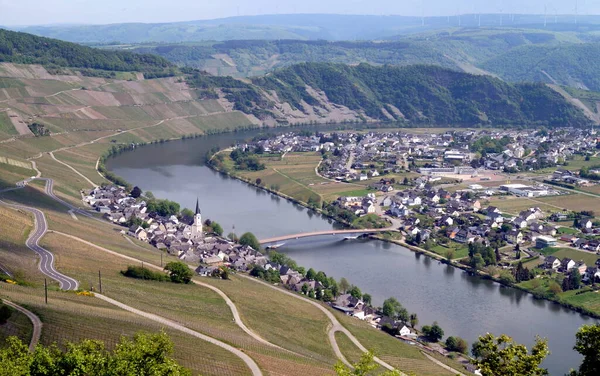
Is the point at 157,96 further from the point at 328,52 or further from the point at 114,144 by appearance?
the point at 328,52

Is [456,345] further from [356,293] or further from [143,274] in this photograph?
[143,274]

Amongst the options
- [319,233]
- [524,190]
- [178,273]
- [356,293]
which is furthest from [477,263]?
[524,190]

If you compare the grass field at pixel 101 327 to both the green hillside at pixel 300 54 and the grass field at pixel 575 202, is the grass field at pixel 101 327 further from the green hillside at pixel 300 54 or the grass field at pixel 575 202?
the green hillside at pixel 300 54

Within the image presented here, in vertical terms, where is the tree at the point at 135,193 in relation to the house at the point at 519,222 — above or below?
above

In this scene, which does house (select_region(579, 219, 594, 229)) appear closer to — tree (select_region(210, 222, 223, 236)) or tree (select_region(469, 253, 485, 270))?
tree (select_region(469, 253, 485, 270))


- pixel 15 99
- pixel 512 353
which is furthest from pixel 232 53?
pixel 512 353

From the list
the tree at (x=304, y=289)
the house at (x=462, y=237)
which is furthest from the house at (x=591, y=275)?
the tree at (x=304, y=289)

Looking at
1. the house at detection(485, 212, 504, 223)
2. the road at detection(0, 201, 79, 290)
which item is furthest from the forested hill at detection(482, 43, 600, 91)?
the road at detection(0, 201, 79, 290)

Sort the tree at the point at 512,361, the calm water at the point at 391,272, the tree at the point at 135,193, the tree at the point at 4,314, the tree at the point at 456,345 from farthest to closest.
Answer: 1. the tree at the point at 135,193
2. the calm water at the point at 391,272
3. the tree at the point at 456,345
4. the tree at the point at 4,314
5. the tree at the point at 512,361
